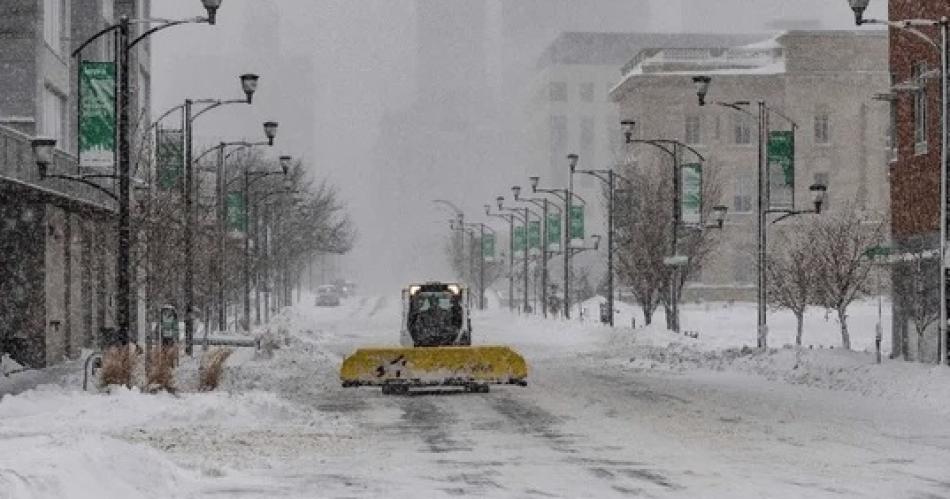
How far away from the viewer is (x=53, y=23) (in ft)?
163

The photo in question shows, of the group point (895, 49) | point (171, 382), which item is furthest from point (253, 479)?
point (895, 49)

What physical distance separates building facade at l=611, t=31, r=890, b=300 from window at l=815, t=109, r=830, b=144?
70 millimetres

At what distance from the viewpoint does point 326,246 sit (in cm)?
10194

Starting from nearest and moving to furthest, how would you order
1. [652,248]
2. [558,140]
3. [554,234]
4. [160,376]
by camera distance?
1. [160,376]
2. [652,248]
3. [554,234]
4. [558,140]

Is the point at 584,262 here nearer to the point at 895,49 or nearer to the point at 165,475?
the point at 895,49

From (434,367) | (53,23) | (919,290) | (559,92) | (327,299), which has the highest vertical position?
(559,92)

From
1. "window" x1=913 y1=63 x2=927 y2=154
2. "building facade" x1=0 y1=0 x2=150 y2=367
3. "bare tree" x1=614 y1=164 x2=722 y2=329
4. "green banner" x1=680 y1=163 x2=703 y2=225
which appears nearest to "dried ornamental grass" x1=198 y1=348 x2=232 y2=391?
"building facade" x1=0 y1=0 x2=150 y2=367

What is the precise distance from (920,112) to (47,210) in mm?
22436

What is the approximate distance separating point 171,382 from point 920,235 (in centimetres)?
2156

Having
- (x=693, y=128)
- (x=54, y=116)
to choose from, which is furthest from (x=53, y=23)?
(x=693, y=128)

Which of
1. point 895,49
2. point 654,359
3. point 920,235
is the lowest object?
point 654,359

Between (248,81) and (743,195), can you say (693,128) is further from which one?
(248,81)

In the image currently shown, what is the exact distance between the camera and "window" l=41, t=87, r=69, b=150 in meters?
47.8

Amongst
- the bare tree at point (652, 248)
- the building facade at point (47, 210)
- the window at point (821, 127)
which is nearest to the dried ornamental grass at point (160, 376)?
the building facade at point (47, 210)
